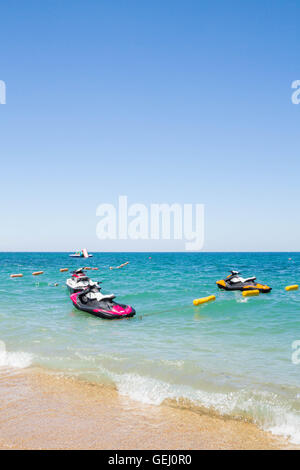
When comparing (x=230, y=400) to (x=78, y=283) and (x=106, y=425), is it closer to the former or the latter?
(x=106, y=425)

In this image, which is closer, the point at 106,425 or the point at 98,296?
the point at 106,425

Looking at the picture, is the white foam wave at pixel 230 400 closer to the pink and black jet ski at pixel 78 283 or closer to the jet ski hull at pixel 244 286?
the pink and black jet ski at pixel 78 283

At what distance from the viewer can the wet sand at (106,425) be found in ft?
20.7

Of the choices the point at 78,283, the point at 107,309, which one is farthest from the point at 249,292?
the point at 78,283

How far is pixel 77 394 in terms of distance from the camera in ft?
28.3

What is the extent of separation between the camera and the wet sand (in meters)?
6.31

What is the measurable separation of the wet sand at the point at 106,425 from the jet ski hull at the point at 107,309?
9315 millimetres

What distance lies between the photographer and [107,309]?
18641mm

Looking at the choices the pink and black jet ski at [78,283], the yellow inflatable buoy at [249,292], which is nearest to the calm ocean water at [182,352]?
the pink and black jet ski at [78,283]

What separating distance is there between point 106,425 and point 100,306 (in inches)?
482

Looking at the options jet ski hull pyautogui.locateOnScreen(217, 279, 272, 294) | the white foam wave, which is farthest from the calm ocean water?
jet ski hull pyautogui.locateOnScreen(217, 279, 272, 294)

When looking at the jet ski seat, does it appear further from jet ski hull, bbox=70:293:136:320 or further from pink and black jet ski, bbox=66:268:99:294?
pink and black jet ski, bbox=66:268:99:294

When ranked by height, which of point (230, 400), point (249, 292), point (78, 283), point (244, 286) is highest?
point (230, 400)
